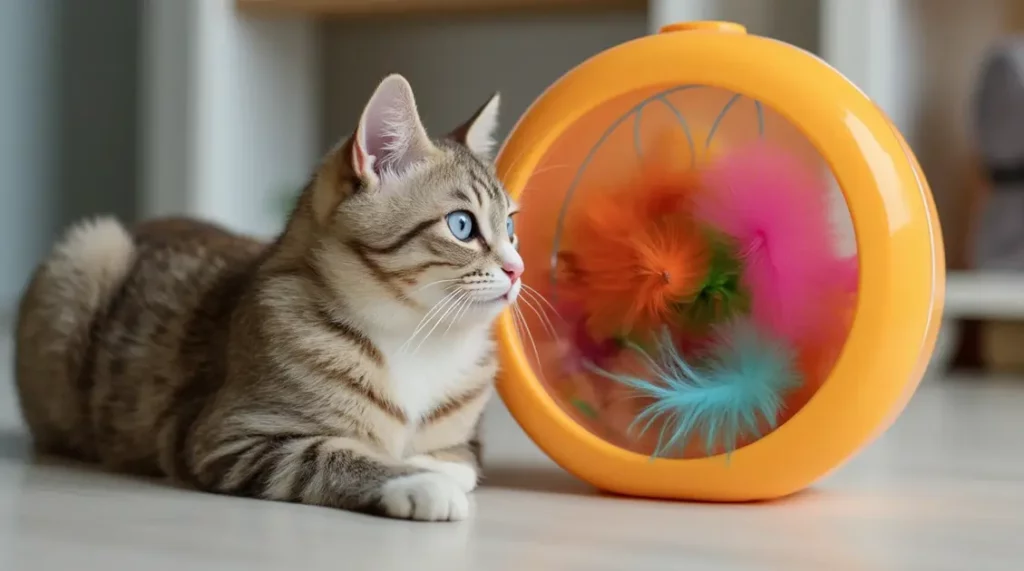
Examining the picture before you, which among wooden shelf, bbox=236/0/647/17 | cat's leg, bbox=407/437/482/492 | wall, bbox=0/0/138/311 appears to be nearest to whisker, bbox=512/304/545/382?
cat's leg, bbox=407/437/482/492

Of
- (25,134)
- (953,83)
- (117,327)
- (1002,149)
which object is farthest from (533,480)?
(25,134)

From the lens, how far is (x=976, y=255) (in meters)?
2.59

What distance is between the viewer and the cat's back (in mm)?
1288

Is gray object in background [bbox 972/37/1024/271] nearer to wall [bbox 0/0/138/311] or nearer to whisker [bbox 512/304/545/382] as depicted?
whisker [bbox 512/304/545/382]

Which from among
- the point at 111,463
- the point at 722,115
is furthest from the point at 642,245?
the point at 111,463

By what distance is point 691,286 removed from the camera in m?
1.15

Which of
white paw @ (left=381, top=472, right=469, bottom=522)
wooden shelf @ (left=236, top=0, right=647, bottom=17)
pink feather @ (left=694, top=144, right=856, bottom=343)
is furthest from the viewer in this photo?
wooden shelf @ (left=236, top=0, right=647, bottom=17)

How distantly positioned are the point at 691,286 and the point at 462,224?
0.24 metres

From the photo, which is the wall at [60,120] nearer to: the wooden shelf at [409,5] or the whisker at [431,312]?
the wooden shelf at [409,5]

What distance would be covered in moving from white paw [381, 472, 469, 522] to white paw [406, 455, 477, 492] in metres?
0.11

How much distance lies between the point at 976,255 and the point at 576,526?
187cm

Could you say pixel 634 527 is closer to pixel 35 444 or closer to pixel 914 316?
pixel 914 316

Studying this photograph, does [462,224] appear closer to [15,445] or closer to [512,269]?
[512,269]

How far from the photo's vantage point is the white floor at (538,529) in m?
0.90
